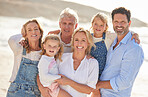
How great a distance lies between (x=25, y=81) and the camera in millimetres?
3125

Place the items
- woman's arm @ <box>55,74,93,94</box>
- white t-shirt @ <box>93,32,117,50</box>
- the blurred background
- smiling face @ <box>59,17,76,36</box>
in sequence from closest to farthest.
→ woman's arm @ <box>55,74,93,94</box>
white t-shirt @ <box>93,32,117,50</box>
smiling face @ <box>59,17,76,36</box>
the blurred background

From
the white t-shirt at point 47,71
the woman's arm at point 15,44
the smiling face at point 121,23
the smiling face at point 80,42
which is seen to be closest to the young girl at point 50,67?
the white t-shirt at point 47,71

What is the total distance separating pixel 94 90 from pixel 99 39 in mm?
759

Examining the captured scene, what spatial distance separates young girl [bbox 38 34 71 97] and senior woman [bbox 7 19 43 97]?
16 centimetres

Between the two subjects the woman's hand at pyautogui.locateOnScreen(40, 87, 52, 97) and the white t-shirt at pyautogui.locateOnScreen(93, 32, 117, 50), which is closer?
the woman's hand at pyautogui.locateOnScreen(40, 87, 52, 97)

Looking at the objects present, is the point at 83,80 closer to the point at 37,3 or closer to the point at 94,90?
→ the point at 94,90

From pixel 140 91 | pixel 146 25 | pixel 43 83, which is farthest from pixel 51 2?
pixel 43 83

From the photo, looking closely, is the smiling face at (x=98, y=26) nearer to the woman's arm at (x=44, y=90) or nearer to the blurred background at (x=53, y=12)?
the woman's arm at (x=44, y=90)

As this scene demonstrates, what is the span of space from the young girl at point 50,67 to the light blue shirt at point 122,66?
2.00 feet

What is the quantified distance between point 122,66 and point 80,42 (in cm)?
63

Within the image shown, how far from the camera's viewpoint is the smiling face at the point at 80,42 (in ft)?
9.84

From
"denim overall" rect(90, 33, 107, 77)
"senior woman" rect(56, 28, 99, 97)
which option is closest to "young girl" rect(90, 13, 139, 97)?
"denim overall" rect(90, 33, 107, 77)

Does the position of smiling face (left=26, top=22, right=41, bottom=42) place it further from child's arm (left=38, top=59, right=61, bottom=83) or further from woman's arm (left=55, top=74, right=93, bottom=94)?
woman's arm (left=55, top=74, right=93, bottom=94)

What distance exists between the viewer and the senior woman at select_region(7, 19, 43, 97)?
3.11 m
